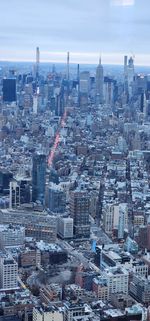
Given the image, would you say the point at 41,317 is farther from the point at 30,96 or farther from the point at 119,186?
the point at 30,96

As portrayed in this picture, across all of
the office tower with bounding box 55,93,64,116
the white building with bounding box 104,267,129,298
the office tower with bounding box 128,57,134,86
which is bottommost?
the white building with bounding box 104,267,129,298

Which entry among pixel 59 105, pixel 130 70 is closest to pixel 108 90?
pixel 59 105

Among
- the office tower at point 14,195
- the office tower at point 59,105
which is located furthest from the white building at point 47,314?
the office tower at point 59,105

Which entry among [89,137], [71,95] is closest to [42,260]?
[89,137]

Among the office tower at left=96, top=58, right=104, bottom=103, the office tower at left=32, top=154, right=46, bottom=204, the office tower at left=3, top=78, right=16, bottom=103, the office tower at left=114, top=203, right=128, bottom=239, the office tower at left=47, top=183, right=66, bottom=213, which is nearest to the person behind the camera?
the office tower at left=114, top=203, right=128, bottom=239

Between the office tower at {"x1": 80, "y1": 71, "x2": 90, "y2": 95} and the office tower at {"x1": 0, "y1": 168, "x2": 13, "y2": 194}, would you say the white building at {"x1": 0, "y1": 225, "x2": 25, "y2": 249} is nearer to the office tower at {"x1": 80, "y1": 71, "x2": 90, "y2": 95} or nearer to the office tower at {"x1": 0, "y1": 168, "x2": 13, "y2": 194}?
the office tower at {"x1": 0, "y1": 168, "x2": 13, "y2": 194}

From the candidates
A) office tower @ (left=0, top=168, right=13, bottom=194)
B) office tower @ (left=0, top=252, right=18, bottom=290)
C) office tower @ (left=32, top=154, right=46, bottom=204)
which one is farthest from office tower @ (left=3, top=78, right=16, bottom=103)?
office tower @ (left=0, top=252, right=18, bottom=290)

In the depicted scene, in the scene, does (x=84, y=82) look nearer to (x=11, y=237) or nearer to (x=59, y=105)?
(x=59, y=105)

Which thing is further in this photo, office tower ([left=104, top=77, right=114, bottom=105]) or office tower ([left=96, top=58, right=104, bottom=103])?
office tower ([left=104, top=77, right=114, bottom=105])
